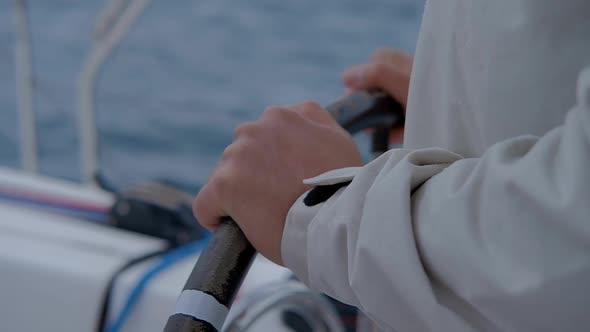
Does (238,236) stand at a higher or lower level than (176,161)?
higher

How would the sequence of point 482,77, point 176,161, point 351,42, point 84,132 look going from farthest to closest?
point 351,42 → point 176,161 → point 84,132 → point 482,77

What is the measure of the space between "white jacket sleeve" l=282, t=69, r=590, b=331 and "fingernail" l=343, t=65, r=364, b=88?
336 millimetres

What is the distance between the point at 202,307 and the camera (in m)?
0.50

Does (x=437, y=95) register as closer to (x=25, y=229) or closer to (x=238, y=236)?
(x=238, y=236)

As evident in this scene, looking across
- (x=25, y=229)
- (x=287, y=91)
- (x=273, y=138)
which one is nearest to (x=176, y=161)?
(x=287, y=91)

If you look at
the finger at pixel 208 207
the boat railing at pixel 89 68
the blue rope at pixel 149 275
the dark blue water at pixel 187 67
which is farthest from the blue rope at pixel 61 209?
the dark blue water at pixel 187 67

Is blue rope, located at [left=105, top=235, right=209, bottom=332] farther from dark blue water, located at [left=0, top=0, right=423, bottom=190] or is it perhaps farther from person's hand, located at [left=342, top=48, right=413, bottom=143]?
dark blue water, located at [left=0, top=0, right=423, bottom=190]

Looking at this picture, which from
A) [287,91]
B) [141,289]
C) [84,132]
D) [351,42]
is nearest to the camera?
[141,289]

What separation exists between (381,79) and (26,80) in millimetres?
1278

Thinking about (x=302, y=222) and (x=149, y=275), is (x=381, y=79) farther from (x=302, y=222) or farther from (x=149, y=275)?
(x=149, y=275)

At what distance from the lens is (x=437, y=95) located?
570 millimetres

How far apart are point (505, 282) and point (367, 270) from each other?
3.4 inches

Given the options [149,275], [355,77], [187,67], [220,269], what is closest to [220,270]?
[220,269]

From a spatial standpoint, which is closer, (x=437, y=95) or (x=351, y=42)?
(x=437, y=95)
